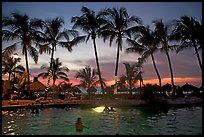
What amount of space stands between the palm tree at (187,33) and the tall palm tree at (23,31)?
15.4m

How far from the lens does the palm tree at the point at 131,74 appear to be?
42875 mm

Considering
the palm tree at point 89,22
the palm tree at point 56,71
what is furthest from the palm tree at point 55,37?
the palm tree at point 56,71

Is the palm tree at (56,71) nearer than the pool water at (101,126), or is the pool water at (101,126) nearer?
the pool water at (101,126)

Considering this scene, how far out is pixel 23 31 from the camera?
25766 mm

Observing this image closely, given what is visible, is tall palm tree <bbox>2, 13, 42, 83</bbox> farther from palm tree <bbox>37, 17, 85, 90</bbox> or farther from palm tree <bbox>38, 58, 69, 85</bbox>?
palm tree <bbox>38, 58, 69, 85</bbox>

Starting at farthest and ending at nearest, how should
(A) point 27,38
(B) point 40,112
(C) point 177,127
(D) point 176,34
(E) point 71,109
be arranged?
(D) point 176,34, (A) point 27,38, (E) point 71,109, (B) point 40,112, (C) point 177,127

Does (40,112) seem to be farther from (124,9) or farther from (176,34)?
(176,34)

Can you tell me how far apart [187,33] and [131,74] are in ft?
55.9

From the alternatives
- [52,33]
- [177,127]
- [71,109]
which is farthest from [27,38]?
[177,127]

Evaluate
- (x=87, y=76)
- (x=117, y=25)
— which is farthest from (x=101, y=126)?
(x=87, y=76)

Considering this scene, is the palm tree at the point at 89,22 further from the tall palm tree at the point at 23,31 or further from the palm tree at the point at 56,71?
the palm tree at the point at 56,71

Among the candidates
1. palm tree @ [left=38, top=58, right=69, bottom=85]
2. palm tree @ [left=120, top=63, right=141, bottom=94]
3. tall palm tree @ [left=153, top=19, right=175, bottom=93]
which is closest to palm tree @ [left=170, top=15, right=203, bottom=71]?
tall palm tree @ [left=153, top=19, right=175, bottom=93]

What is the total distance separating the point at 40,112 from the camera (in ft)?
60.7

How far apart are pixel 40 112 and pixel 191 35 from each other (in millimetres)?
18223
